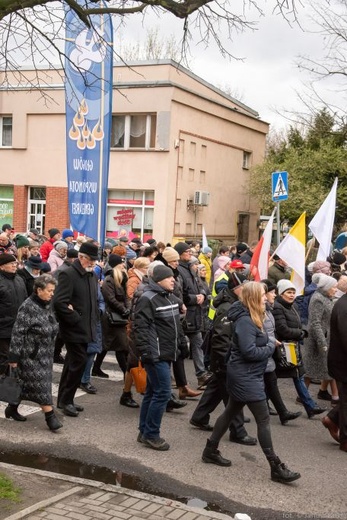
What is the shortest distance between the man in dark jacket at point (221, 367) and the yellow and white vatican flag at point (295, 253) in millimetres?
1988

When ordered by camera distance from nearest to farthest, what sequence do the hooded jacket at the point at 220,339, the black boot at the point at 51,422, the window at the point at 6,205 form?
the hooded jacket at the point at 220,339 < the black boot at the point at 51,422 < the window at the point at 6,205

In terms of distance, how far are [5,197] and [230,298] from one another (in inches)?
832

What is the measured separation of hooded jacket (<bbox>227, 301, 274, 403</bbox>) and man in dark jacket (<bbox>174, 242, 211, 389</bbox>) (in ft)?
10.3

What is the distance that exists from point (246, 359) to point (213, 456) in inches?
41.1

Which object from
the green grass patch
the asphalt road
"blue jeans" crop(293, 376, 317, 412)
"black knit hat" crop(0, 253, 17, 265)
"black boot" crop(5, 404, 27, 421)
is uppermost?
"black knit hat" crop(0, 253, 17, 265)

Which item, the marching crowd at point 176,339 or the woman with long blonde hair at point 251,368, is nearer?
the woman with long blonde hair at point 251,368

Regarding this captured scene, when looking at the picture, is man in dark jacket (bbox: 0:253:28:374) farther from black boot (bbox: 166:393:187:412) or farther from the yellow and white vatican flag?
the yellow and white vatican flag

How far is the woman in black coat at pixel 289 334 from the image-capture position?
25.1 ft

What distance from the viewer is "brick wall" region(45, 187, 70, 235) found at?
25.2 m

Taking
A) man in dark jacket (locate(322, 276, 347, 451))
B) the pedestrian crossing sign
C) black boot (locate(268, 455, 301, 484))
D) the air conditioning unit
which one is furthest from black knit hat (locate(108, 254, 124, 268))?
the air conditioning unit

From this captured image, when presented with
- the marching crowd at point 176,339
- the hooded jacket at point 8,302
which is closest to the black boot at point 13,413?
the marching crowd at point 176,339

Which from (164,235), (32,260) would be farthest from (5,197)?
(32,260)

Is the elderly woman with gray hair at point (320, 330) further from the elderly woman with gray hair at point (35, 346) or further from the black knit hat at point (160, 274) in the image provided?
the elderly woman with gray hair at point (35, 346)

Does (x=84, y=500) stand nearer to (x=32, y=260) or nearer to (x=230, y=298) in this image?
(x=230, y=298)
